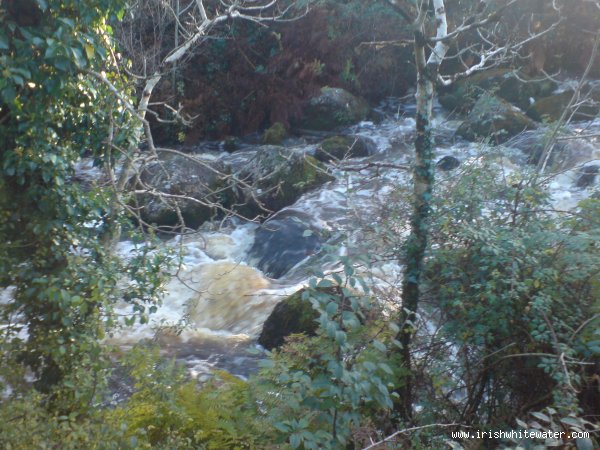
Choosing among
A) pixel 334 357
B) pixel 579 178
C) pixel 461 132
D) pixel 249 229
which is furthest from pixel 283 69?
pixel 334 357

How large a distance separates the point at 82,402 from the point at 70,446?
2.48 ft

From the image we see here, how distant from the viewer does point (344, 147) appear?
1365cm

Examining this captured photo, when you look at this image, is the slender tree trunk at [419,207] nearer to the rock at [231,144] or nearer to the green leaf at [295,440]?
the green leaf at [295,440]

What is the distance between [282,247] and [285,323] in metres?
3.19

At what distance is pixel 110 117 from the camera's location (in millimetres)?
4699

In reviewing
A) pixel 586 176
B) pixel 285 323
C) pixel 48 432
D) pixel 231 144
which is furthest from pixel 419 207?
pixel 231 144

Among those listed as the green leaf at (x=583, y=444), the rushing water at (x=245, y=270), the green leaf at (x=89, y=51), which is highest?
the green leaf at (x=89, y=51)

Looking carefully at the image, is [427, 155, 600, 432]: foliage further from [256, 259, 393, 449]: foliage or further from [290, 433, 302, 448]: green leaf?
[290, 433, 302, 448]: green leaf

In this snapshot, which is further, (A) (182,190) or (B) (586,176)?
(A) (182,190)

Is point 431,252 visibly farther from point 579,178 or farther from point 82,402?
point 579,178

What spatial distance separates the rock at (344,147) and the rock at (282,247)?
3038 mm

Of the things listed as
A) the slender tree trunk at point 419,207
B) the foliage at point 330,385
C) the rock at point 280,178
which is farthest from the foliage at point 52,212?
the rock at point 280,178

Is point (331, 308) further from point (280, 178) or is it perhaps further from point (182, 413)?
point (280, 178)

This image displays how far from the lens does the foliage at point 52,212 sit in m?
4.01
